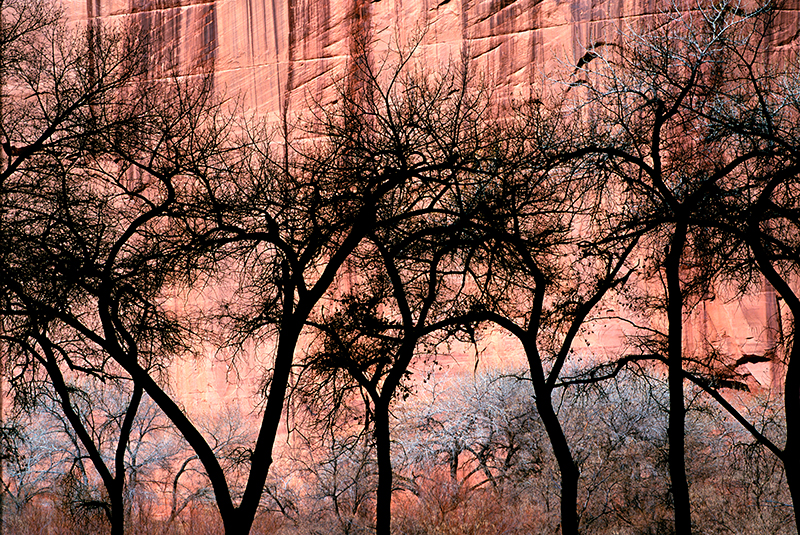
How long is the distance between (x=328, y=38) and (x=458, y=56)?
388 cm

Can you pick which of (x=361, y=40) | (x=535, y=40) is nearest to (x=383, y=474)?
(x=361, y=40)

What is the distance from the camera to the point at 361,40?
2077 cm

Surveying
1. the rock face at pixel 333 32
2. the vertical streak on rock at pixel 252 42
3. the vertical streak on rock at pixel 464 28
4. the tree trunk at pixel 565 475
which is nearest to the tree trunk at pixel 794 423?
the tree trunk at pixel 565 475

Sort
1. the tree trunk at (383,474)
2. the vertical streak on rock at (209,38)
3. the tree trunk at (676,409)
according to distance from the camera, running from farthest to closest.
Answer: the vertical streak on rock at (209,38) < the tree trunk at (383,474) < the tree trunk at (676,409)

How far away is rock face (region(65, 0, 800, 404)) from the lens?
20.9 metres

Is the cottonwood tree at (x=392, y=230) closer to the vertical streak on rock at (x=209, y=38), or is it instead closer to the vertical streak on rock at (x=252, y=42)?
the vertical streak on rock at (x=252, y=42)

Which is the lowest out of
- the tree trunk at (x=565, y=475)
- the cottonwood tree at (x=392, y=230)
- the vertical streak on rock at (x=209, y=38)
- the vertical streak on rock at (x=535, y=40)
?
the tree trunk at (x=565, y=475)

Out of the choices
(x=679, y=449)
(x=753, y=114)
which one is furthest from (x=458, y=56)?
(x=679, y=449)

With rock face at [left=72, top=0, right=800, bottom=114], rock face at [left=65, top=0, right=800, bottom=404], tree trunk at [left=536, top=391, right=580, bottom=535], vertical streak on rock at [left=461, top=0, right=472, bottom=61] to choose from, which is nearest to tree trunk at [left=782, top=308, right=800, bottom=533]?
tree trunk at [left=536, top=391, right=580, bottom=535]

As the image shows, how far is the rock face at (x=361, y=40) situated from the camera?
20875 mm

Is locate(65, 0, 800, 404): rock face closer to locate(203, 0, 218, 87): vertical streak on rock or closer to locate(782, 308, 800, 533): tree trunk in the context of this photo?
locate(203, 0, 218, 87): vertical streak on rock

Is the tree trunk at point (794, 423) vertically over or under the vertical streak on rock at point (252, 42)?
under

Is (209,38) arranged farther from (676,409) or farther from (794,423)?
(794,423)

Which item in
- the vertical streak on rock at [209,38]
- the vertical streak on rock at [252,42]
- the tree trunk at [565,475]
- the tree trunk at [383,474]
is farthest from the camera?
the vertical streak on rock at [209,38]
